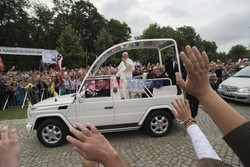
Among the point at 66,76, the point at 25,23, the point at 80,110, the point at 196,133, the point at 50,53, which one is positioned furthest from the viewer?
the point at 25,23

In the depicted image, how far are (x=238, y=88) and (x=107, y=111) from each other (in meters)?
6.24

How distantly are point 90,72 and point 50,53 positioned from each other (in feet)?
36.9

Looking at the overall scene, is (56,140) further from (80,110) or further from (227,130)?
(227,130)

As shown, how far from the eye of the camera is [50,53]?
600 inches

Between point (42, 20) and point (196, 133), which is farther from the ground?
point (42, 20)

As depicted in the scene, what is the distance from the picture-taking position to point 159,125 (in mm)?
5312

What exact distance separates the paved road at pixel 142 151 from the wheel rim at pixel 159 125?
0.71 feet

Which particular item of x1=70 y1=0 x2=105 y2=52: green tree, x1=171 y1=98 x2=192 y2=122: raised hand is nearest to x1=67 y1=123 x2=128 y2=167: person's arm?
x1=171 y1=98 x2=192 y2=122: raised hand

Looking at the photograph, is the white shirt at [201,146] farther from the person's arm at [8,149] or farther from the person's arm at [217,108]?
the person's arm at [8,149]

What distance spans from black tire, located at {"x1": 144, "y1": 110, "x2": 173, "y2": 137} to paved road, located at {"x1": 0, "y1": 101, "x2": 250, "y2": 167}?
0.16 m

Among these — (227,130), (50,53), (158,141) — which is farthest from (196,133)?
(50,53)

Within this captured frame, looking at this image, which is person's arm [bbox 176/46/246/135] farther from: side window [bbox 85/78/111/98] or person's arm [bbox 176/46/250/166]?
side window [bbox 85/78/111/98]

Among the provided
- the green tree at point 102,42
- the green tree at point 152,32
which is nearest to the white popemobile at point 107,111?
the green tree at point 102,42

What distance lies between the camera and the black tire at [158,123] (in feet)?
17.2
